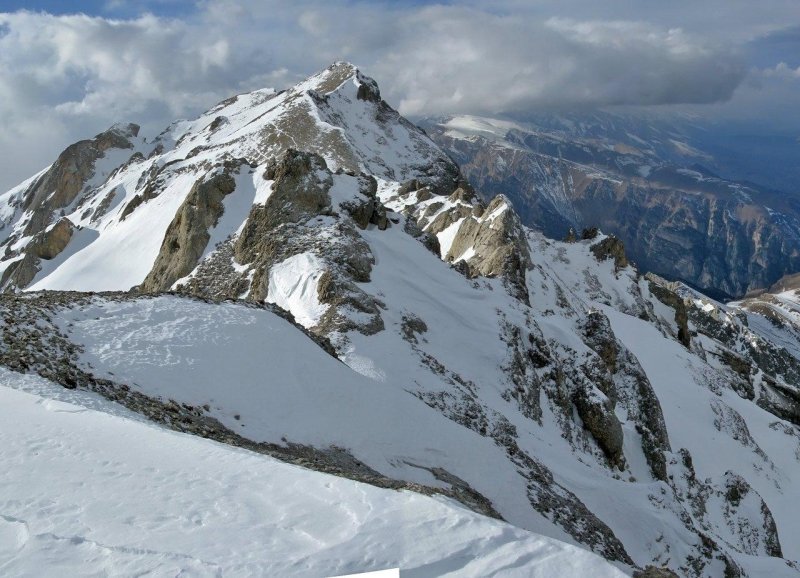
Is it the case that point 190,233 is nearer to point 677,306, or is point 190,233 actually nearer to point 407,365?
point 407,365

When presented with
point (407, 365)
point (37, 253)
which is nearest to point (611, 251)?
point (407, 365)

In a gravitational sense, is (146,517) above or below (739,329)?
above

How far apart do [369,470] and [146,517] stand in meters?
7.85

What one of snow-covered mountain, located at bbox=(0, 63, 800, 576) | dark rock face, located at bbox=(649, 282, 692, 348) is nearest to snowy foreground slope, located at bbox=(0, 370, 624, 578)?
snow-covered mountain, located at bbox=(0, 63, 800, 576)

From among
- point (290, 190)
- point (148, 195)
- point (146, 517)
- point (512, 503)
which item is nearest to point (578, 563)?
point (146, 517)

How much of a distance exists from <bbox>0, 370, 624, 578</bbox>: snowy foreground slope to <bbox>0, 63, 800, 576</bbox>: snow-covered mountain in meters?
0.33

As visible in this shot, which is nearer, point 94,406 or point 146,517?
point 146,517

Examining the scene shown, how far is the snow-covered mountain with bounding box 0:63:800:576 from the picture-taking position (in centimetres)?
1502

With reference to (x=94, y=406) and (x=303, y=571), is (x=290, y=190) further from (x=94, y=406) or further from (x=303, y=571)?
(x=303, y=571)

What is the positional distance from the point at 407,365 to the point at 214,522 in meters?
16.4

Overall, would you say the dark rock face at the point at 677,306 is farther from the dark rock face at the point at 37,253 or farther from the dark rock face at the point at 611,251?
the dark rock face at the point at 37,253

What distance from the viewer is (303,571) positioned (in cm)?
659

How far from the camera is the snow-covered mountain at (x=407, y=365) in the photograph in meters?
15.0

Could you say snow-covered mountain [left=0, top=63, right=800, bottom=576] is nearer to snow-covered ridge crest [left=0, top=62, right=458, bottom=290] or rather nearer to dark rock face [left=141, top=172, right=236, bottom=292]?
dark rock face [left=141, top=172, right=236, bottom=292]
